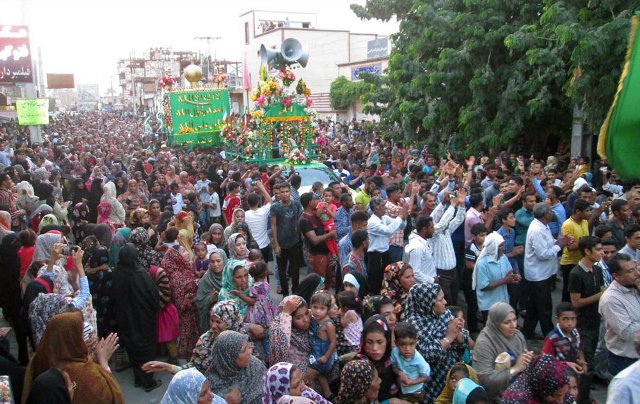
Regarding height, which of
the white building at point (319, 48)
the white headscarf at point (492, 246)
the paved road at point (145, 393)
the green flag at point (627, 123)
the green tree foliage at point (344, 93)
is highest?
the white building at point (319, 48)

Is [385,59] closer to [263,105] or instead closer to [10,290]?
[263,105]

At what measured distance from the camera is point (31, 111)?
764 inches

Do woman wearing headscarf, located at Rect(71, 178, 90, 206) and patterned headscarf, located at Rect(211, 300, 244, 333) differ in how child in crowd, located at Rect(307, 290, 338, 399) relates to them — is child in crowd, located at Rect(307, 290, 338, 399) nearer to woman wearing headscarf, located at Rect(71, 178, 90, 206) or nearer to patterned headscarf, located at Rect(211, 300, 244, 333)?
patterned headscarf, located at Rect(211, 300, 244, 333)

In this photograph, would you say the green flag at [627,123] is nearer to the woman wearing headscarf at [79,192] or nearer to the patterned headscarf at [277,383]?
the patterned headscarf at [277,383]

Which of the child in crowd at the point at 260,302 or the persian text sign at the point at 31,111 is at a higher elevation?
the persian text sign at the point at 31,111

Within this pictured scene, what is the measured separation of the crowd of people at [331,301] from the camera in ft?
12.1

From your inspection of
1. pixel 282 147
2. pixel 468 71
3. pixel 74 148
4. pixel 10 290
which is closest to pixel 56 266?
pixel 10 290

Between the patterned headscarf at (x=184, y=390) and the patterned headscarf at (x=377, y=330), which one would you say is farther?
the patterned headscarf at (x=377, y=330)

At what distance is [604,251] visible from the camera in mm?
5559

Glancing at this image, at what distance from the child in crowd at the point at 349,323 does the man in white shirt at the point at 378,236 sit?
2.13 metres

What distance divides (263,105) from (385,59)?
17.0 m

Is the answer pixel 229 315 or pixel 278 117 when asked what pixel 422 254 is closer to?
pixel 229 315

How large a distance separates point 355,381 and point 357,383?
0.02 m

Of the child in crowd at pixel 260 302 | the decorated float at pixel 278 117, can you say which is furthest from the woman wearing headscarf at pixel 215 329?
the decorated float at pixel 278 117
